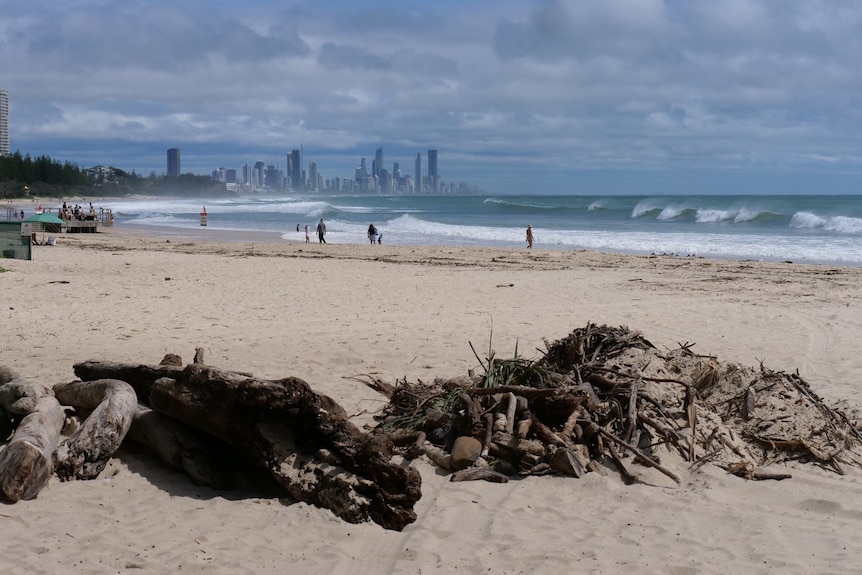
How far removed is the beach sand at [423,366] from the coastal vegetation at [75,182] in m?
92.7

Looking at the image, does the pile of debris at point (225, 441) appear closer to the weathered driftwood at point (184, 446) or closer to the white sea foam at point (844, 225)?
the weathered driftwood at point (184, 446)

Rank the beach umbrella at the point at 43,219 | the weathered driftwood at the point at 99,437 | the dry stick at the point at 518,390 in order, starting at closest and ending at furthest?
the weathered driftwood at the point at 99,437 → the dry stick at the point at 518,390 → the beach umbrella at the point at 43,219

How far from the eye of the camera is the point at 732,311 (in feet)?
42.1

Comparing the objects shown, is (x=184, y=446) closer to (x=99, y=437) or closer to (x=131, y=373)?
(x=99, y=437)

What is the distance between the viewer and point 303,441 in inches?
188

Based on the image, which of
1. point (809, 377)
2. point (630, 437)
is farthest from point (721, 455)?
point (809, 377)

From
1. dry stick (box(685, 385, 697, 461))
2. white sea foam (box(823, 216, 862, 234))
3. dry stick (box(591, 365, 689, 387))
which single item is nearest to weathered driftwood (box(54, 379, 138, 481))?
dry stick (box(591, 365, 689, 387))

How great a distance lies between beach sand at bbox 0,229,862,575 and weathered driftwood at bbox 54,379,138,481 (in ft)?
0.35

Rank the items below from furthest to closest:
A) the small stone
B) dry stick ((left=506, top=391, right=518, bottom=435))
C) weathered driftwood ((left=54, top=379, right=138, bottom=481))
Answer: dry stick ((left=506, top=391, right=518, bottom=435)) → the small stone → weathered driftwood ((left=54, top=379, right=138, bottom=481))

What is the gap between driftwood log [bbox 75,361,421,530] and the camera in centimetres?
447

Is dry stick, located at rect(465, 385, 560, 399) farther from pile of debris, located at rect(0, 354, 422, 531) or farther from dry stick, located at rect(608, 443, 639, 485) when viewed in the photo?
pile of debris, located at rect(0, 354, 422, 531)

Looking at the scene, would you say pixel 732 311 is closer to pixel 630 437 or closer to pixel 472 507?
pixel 630 437

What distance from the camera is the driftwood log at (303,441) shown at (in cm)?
447

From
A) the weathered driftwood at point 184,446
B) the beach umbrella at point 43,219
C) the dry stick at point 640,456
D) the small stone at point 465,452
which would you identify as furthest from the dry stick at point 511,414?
the beach umbrella at point 43,219
